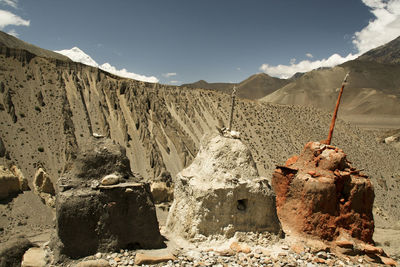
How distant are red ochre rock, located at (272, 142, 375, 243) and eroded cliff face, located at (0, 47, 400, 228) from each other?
17.0m

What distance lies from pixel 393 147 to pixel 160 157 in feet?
129

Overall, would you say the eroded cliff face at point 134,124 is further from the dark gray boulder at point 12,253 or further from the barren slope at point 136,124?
the dark gray boulder at point 12,253

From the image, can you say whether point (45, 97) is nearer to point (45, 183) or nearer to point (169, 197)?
point (45, 183)

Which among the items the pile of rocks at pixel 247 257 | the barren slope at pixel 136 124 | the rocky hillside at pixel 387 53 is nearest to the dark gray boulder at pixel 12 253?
the pile of rocks at pixel 247 257

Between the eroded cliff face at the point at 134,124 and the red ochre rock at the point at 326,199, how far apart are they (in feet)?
55.9

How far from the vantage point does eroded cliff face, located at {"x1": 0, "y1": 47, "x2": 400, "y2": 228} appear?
78.5 ft

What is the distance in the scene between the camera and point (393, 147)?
4297 centimetres

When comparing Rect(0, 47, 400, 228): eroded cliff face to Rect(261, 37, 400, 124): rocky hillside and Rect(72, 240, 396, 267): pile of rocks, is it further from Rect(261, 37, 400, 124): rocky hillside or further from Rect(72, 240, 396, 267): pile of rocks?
Rect(261, 37, 400, 124): rocky hillside

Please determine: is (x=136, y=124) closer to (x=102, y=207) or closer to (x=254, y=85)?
(x=102, y=207)

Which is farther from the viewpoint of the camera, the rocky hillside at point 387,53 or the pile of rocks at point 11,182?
the rocky hillside at point 387,53

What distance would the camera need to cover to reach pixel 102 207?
19.4 ft

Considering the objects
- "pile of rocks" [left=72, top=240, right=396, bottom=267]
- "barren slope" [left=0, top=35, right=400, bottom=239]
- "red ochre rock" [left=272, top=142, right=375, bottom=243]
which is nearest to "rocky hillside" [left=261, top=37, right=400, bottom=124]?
"barren slope" [left=0, top=35, right=400, bottom=239]

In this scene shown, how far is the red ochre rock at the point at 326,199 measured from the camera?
26.2ft

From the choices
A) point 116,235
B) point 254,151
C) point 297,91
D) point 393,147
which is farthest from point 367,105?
point 116,235
